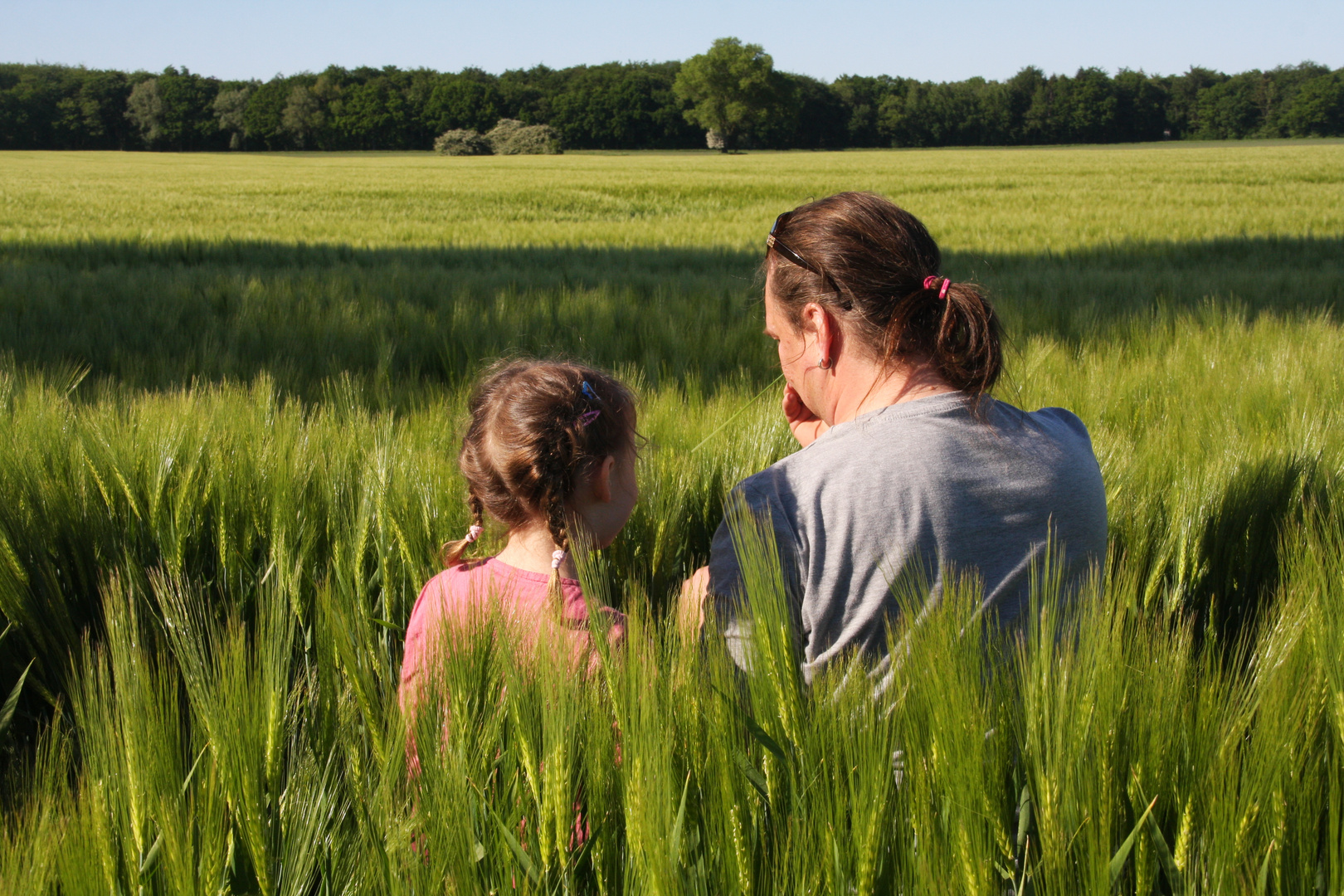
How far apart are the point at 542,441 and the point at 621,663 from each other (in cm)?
57

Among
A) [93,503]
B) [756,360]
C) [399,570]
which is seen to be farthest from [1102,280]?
[93,503]

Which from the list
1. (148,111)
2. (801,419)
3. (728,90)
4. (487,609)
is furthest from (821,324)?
(728,90)

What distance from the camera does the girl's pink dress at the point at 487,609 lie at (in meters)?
0.90

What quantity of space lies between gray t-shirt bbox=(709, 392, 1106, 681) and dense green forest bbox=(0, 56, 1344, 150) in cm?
6084

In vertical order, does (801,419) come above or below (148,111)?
below

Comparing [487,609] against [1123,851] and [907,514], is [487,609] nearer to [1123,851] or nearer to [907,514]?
[907,514]

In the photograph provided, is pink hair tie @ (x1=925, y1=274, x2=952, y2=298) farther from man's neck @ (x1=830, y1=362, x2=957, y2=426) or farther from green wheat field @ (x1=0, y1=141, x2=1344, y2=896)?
green wheat field @ (x1=0, y1=141, x2=1344, y2=896)

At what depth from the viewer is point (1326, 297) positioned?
5125 mm

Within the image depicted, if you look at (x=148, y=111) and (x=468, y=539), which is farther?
(x=148, y=111)

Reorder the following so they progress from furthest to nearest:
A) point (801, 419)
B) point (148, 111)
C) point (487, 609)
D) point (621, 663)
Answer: point (148, 111)
point (801, 419)
point (487, 609)
point (621, 663)

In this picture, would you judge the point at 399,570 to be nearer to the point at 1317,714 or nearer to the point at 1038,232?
the point at 1317,714

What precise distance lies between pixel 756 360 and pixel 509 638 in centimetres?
269

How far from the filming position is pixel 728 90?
65.6 m

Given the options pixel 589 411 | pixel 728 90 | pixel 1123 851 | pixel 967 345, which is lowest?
pixel 1123 851
